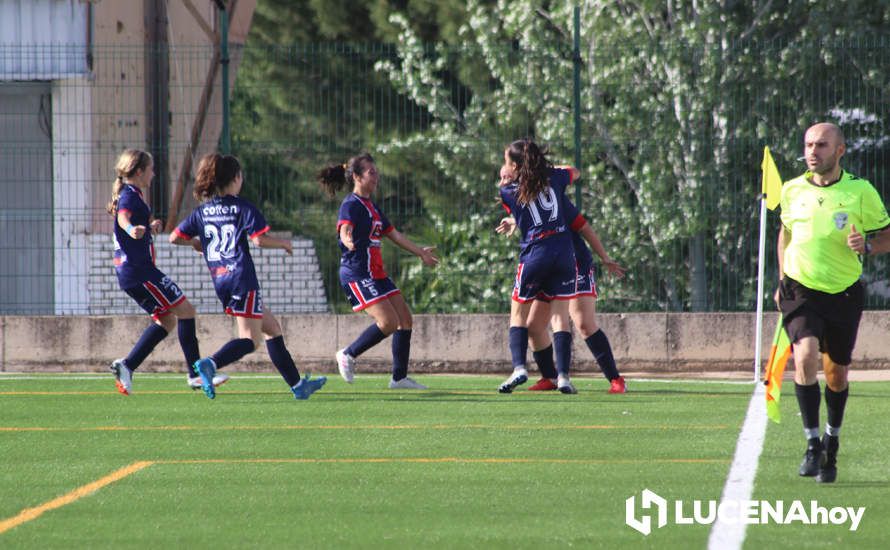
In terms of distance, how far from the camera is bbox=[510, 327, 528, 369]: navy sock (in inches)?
448

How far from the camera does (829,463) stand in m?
6.88

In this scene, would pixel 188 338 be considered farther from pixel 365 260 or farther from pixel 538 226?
pixel 538 226

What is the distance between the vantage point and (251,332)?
36.1 ft

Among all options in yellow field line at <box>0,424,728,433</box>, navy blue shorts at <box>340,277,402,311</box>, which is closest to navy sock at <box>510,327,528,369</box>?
navy blue shorts at <box>340,277,402,311</box>

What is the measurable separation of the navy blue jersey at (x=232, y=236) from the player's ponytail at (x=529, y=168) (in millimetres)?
1830

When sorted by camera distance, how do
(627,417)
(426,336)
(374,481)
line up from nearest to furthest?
1. (374,481)
2. (627,417)
3. (426,336)

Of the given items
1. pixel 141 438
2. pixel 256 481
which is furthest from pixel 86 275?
pixel 256 481

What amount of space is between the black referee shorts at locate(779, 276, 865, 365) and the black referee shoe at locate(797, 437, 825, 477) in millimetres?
456

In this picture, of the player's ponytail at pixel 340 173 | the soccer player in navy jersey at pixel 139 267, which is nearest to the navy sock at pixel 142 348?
the soccer player in navy jersey at pixel 139 267

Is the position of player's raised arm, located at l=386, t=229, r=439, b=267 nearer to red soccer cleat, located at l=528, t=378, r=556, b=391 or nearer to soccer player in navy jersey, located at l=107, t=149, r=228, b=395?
red soccer cleat, located at l=528, t=378, r=556, b=391

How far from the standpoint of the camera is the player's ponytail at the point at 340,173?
38.8ft

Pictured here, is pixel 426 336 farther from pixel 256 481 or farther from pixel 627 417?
pixel 256 481

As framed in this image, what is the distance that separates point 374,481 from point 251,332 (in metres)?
4.22

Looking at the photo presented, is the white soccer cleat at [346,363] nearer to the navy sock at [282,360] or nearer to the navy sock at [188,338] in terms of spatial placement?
the navy sock at [282,360]
